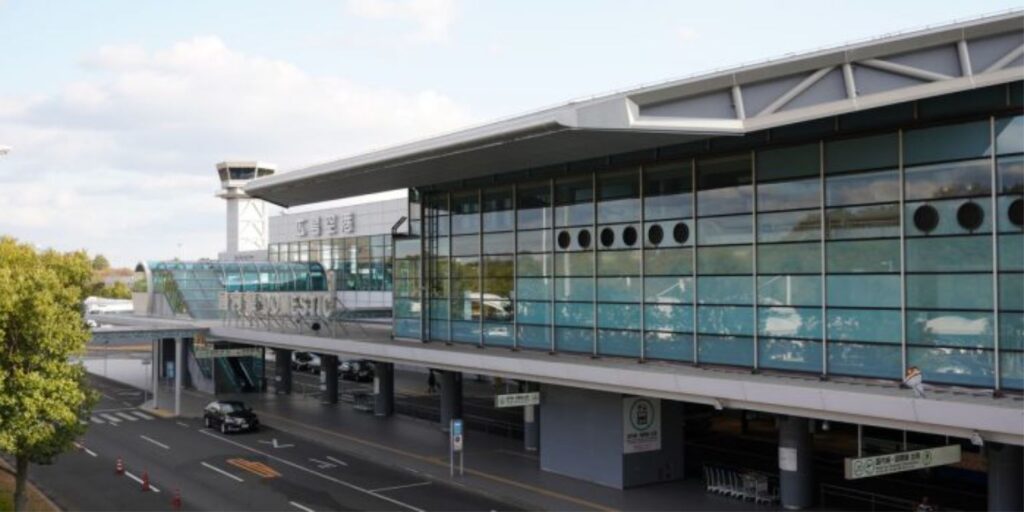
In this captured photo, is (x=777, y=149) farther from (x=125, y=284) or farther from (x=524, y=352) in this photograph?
(x=125, y=284)

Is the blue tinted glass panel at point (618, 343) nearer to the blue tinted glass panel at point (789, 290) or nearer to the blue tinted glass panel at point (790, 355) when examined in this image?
the blue tinted glass panel at point (790, 355)

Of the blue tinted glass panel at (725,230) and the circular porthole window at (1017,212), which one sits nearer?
the circular porthole window at (1017,212)

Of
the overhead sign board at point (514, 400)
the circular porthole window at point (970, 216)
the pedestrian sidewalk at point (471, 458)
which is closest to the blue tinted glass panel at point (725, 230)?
the circular porthole window at point (970, 216)

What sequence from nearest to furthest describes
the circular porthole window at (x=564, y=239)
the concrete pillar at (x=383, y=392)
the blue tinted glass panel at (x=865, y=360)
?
the blue tinted glass panel at (x=865, y=360)
the circular porthole window at (x=564, y=239)
the concrete pillar at (x=383, y=392)

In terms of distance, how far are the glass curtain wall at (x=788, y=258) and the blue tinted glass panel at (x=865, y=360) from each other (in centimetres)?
3

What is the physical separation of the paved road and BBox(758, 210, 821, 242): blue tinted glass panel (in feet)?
33.7

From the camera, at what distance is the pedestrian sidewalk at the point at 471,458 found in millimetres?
24281

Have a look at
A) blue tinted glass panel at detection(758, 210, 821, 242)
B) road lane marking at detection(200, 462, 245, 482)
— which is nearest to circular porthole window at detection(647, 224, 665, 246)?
blue tinted glass panel at detection(758, 210, 821, 242)

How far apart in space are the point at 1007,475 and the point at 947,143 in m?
6.99

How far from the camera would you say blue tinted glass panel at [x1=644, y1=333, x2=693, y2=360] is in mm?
24484

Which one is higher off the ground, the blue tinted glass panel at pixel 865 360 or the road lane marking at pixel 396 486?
the blue tinted glass panel at pixel 865 360

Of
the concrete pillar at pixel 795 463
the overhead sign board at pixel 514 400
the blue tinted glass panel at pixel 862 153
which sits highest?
the blue tinted glass panel at pixel 862 153

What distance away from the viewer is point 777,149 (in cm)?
2209

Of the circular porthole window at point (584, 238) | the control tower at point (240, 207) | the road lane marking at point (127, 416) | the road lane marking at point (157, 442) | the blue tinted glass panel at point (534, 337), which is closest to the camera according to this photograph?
the circular porthole window at point (584, 238)
